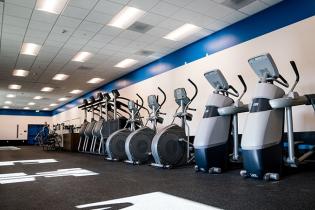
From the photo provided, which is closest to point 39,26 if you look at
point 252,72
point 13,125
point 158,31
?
point 158,31

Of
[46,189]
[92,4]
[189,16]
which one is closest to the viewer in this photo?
[46,189]

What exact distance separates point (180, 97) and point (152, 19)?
2.09m

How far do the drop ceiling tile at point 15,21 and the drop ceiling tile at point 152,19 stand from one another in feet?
8.99

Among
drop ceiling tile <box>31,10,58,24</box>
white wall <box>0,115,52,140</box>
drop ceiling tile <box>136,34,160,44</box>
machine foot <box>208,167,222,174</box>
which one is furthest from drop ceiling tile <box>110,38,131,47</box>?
white wall <box>0,115,52,140</box>

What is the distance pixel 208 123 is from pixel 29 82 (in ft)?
36.3

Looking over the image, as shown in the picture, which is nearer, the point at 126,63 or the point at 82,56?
the point at 82,56

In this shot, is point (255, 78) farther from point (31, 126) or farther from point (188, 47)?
point (31, 126)

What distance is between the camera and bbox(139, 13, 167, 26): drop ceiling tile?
5.83 metres

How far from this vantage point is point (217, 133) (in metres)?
4.06

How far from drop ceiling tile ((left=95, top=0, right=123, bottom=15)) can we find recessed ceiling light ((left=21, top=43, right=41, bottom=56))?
10.4 ft

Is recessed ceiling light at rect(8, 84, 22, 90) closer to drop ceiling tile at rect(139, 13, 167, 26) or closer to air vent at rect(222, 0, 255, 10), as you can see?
drop ceiling tile at rect(139, 13, 167, 26)

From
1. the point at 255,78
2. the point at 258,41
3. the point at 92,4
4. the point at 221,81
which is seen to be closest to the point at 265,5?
the point at 258,41

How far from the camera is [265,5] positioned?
5.48m

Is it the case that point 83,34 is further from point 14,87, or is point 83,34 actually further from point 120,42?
point 14,87
